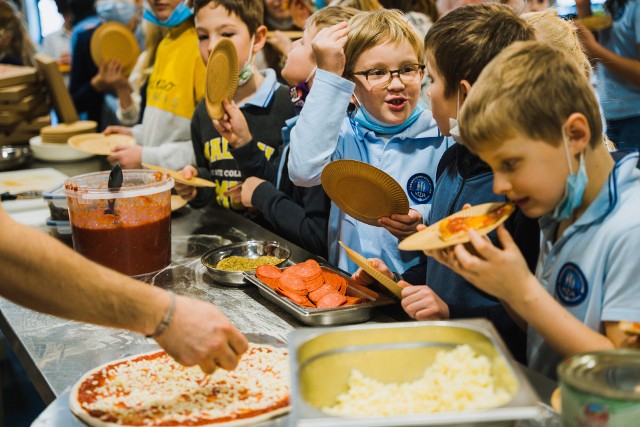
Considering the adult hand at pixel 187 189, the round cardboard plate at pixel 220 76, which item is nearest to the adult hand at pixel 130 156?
the adult hand at pixel 187 189

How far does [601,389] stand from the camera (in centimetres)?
113

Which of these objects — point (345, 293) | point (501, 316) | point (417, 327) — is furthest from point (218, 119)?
point (417, 327)

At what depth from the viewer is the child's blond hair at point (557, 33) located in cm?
197

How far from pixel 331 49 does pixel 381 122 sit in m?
0.32

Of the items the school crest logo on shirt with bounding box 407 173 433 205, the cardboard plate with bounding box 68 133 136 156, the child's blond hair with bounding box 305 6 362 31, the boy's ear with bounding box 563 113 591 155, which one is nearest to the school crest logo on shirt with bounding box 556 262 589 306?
the boy's ear with bounding box 563 113 591 155

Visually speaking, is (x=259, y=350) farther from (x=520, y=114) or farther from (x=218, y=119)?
(x=218, y=119)

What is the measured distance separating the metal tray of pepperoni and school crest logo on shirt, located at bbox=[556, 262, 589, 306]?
21.8 inches

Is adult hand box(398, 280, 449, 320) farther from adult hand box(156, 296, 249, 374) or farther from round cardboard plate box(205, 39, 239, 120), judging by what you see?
round cardboard plate box(205, 39, 239, 120)

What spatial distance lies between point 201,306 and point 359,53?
1.24m

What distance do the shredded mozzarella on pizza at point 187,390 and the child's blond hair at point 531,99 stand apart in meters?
0.74

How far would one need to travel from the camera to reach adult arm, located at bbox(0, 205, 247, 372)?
147cm

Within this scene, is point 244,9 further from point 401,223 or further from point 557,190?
point 557,190

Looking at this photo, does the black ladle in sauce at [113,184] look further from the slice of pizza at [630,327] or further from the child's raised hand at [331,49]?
the slice of pizza at [630,327]

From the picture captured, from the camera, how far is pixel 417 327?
142cm
